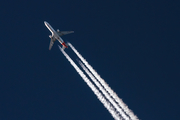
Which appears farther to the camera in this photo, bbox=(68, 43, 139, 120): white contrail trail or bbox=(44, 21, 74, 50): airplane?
bbox=(44, 21, 74, 50): airplane

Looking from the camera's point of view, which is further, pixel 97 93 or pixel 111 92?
pixel 97 93

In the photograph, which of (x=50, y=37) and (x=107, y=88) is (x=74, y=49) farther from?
(x=107, y=88)

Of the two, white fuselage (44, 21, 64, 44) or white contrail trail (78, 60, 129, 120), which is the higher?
white fuselage (44, 21, 64, 44)

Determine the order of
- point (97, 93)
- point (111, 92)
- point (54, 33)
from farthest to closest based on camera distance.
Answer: point (54, 33) → point (97, 93) → point (111, 92)

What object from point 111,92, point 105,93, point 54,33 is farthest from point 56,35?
point 111,92

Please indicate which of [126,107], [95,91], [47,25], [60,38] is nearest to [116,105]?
[126,107]

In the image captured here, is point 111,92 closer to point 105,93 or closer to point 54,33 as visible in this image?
point 105,93

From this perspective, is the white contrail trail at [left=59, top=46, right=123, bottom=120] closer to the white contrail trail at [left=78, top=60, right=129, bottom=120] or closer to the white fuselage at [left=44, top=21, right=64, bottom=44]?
the white contrail trail at [left=78, top=60, right=129, bottom=120]

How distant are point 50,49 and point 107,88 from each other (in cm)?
3868

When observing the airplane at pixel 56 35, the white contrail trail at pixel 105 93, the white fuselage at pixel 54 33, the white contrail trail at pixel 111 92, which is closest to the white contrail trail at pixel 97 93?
the white contrail trail at pixel 105 93

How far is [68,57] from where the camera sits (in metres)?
122

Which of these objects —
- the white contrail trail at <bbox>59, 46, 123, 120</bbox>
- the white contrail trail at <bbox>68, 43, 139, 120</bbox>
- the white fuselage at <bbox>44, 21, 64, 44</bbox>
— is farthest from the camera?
the white fuselage at <bbox>44, 21, 64, 44</bbox>

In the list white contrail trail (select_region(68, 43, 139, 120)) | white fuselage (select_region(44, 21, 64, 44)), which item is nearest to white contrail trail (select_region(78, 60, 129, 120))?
white contrail trail (select_region(68, 43, 139, 120))

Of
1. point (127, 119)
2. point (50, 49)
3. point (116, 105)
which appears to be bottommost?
point (127, 119)
